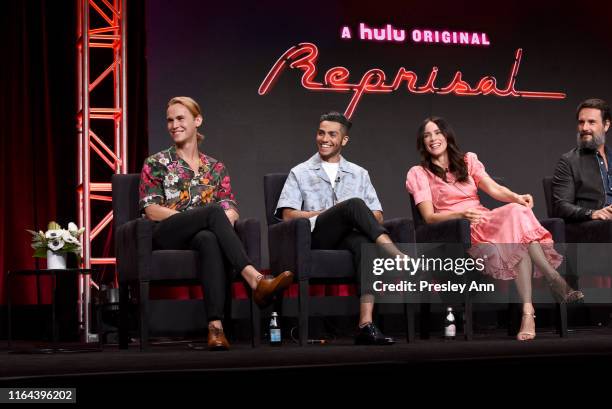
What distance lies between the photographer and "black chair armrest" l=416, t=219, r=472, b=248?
4461mm

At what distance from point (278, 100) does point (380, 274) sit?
2.86 m

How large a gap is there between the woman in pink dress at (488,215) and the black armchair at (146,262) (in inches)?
36.5

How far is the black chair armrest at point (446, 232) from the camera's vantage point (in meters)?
4.46

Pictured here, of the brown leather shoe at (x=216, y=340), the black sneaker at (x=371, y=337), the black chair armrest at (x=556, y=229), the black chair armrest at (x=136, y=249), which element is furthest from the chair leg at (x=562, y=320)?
the black chair armrest at (x=136, y=249)

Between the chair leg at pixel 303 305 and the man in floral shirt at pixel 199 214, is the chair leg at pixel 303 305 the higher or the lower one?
the lower one

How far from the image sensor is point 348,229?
173 inches

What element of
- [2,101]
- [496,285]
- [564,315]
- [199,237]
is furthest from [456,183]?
[2,101]

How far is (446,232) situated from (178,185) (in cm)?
132

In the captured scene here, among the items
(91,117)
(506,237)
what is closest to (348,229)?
(506,237)

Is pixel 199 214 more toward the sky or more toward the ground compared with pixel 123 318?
more toward the sky

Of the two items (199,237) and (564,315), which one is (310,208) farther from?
(564,315)

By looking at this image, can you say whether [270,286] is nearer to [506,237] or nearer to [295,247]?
[295,247]

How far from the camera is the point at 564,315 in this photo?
4496 millimetres

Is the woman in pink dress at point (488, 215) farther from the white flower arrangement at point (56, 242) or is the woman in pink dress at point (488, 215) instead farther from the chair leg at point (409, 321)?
the white flower arrangement at point (56, 242)
